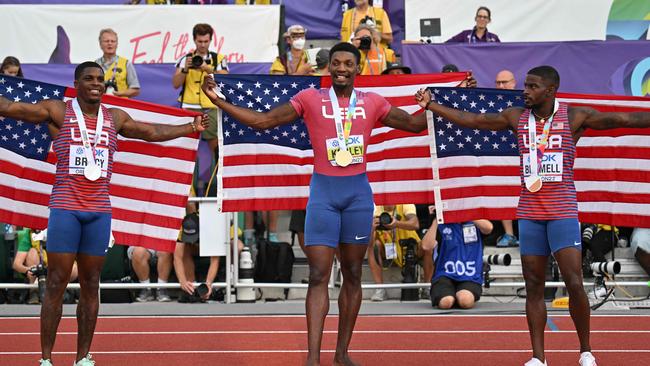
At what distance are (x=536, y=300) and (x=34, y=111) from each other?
409cm

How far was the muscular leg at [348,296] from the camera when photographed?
865cm

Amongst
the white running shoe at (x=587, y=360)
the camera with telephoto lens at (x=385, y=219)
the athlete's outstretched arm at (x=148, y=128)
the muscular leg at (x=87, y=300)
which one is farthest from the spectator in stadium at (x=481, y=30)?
the muscular leg at (x=87, y=300)

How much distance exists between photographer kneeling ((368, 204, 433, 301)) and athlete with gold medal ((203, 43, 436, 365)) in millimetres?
4654

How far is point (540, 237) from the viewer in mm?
8734

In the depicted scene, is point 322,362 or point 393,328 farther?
point 393,328

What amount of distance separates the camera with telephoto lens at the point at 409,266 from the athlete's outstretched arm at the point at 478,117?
4227 millimetres

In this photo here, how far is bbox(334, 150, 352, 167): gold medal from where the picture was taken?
8438mm

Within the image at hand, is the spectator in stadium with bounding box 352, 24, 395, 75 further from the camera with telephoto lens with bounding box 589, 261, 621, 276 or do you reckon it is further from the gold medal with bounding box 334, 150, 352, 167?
the gold medal with bounding box 334, 150, 352, 167

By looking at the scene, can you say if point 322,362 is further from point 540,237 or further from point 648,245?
point 648,245

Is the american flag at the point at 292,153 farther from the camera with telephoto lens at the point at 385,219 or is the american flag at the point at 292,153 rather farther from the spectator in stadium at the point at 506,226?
the spectator in stadium at the point at 506,226

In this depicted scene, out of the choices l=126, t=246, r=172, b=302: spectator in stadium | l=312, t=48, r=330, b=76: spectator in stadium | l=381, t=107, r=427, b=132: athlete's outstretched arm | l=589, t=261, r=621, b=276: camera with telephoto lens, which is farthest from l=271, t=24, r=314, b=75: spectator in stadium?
l=381, t=107, r=427, b=132: athlete's outstretched arm

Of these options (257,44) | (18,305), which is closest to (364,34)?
(257,44)

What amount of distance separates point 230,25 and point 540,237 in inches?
351

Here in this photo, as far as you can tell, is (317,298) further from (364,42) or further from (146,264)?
(364,42)
